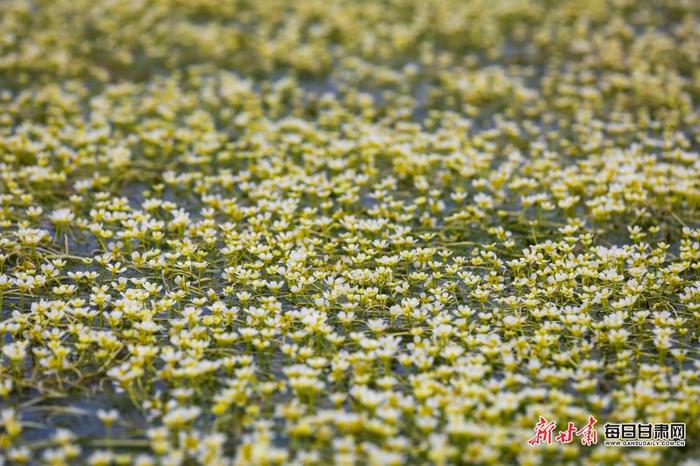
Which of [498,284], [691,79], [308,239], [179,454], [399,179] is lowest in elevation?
[179,454]

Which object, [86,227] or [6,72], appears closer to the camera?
[86,227]

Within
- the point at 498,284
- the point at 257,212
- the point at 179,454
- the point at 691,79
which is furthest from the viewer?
the point at 691,79

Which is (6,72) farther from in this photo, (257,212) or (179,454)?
(179,454)

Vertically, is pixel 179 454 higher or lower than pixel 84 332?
lower

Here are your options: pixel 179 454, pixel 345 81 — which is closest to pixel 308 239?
pixel 179 454

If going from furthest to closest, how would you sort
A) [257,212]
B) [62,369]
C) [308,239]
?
[257,212] < [308,239] < [62,369]

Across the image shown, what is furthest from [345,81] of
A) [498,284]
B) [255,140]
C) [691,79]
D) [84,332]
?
[84,332]

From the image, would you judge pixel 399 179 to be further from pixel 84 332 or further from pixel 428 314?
pixel 84 332
